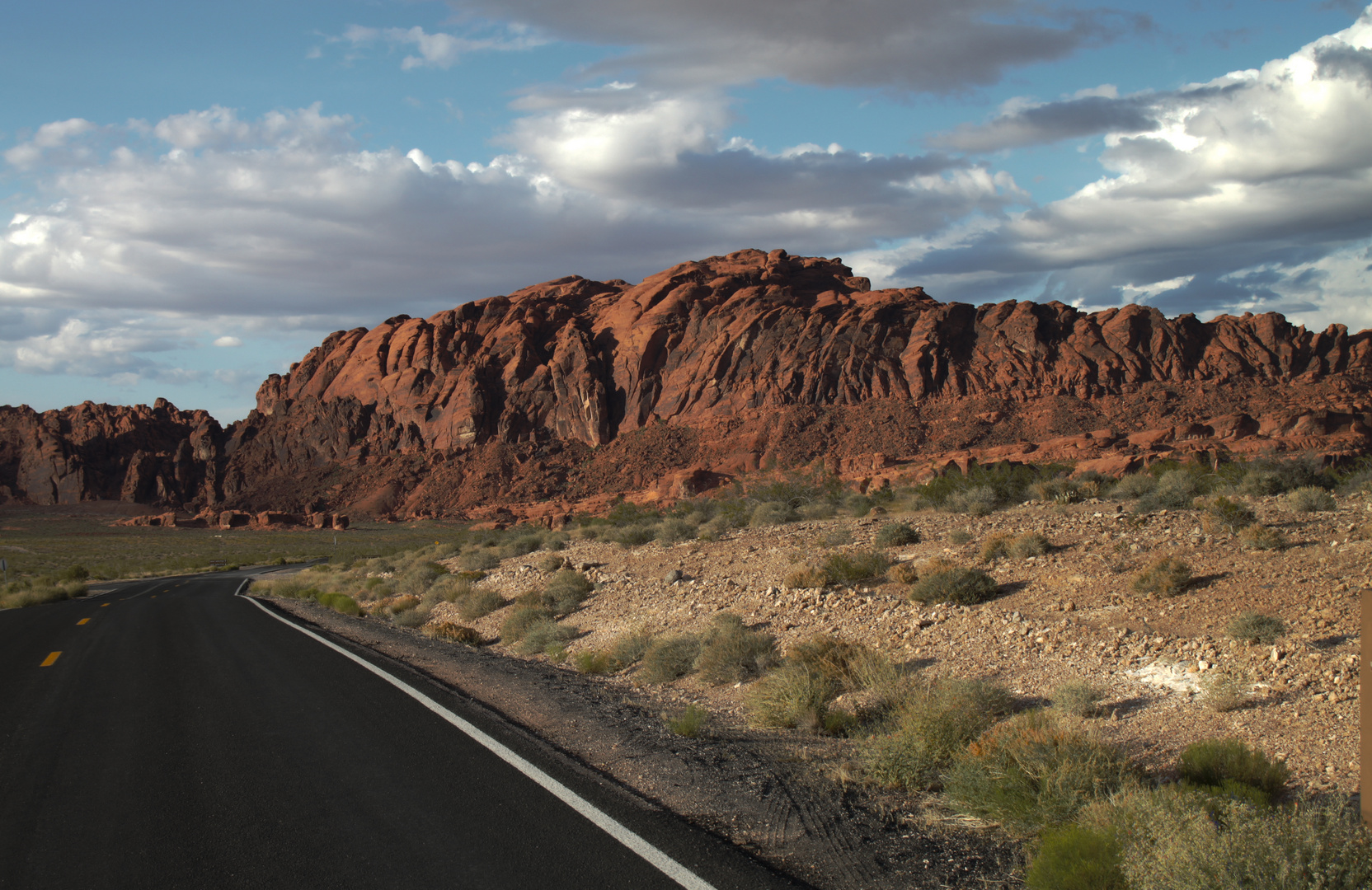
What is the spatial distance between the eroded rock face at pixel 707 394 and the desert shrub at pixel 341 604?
42.4 meters

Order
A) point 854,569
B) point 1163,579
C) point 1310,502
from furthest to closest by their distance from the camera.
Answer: point 854,569 → point 1310,502 → point 1163,579

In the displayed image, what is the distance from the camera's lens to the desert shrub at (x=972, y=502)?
1598cm

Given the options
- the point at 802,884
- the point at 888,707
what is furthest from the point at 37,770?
the point at 888,707

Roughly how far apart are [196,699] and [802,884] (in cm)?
735

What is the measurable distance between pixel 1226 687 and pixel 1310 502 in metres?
7.60

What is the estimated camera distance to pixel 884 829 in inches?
202

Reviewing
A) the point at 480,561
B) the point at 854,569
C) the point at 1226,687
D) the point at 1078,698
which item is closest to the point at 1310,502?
the point at 854,569

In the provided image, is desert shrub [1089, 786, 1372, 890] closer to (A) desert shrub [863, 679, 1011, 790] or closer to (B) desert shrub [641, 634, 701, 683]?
(A) desert shrub [863, 679, 1011, 790]

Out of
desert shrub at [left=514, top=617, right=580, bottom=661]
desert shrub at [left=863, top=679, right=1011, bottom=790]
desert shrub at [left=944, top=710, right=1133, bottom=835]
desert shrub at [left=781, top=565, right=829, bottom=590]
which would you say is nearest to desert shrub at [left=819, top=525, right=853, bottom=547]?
desert shrub at [left=781, top=565, right=829, bottom=590]

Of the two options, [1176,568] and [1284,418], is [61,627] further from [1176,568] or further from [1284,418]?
[1284,418]

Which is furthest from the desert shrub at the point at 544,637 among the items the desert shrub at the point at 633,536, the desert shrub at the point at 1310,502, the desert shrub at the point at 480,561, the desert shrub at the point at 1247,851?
the desert shrub at the point at 1310,502

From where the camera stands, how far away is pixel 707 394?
8419 centimetres

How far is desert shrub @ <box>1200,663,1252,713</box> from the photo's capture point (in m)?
6.37

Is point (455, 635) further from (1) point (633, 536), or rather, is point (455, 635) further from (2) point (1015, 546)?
(2) point (1015, 546)
